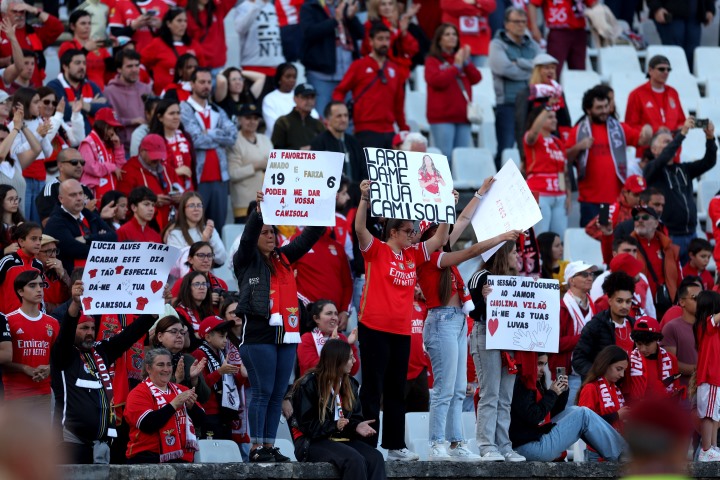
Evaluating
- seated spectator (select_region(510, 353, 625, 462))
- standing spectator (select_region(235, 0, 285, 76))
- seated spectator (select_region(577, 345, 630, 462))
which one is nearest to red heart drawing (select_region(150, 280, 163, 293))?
seated spectator (select_region(510, 353, 625, 462))

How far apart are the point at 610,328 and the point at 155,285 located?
3.46m

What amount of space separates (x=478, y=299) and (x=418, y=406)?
4.62ft

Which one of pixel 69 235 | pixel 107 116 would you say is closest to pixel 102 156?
pixel 107 116

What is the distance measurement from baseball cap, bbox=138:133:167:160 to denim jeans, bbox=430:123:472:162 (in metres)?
3.81

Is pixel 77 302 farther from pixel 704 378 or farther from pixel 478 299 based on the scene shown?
pixel 704 378

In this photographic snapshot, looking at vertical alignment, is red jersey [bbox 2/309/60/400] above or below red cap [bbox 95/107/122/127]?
below

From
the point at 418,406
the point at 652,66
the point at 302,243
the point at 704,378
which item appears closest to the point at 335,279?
the point at 418,406

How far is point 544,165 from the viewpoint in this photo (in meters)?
13.2

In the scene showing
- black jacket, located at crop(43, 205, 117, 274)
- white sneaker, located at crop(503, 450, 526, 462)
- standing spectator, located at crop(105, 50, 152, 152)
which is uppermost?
standing spectator, located at crop(105, 50, 152, 152)

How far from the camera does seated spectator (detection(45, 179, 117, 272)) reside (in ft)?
33.8

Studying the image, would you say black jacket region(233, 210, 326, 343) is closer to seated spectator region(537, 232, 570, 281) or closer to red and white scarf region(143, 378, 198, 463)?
red and white scarf region(143, 378, 198, 463)

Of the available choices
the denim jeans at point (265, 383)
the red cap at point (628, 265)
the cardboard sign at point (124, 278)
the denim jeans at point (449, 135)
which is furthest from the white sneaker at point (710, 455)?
the denim jeans at point (449, 135)

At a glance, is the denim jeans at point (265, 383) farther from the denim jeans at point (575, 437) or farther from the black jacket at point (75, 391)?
the denim jeans at point (575, 437)

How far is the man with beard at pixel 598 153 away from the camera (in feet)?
45.5
